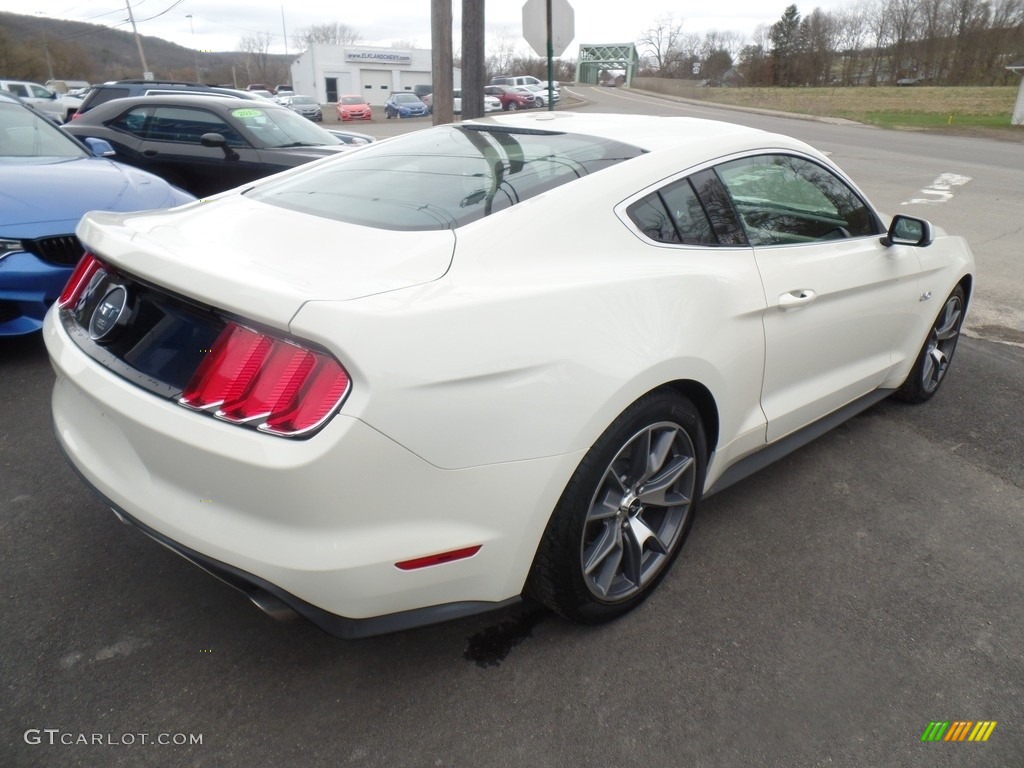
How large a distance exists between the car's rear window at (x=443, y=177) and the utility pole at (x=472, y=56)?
17.7ft

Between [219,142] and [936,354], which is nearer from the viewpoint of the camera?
[936,354]

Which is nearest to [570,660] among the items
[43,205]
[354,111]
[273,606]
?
[273,606]

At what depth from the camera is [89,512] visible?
9.50 feet

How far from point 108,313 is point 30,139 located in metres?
4.43

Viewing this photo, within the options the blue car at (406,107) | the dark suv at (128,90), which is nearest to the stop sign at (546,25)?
the dark suv at (128,90)

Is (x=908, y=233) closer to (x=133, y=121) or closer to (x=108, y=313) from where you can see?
(x=108, y=313)

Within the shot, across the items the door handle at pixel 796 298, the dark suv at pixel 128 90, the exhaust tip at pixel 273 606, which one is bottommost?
the exhaust tip at pixel 273 606

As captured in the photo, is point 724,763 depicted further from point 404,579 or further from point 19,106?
point 19,106

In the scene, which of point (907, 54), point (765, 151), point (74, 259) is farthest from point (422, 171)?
point (907, 54)

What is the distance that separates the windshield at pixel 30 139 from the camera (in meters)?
5.25

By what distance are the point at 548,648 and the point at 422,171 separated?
5.41 ft

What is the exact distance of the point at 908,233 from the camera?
10.6 feet

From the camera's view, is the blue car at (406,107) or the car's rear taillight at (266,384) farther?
the blue car at (406,107)

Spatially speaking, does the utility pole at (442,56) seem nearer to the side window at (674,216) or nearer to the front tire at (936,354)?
the front tire at (936,354)
